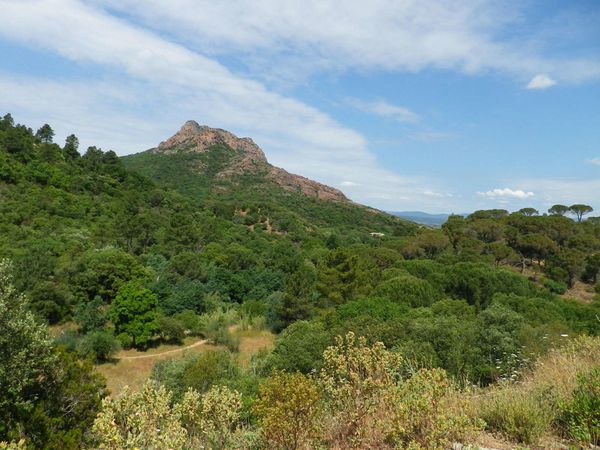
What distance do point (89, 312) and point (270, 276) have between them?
1882cm

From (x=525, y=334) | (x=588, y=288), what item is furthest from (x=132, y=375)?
(x=588, y=288)

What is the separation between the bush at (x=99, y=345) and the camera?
83.2 feet

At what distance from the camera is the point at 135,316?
28797 mm

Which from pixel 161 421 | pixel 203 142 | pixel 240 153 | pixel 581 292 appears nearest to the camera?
pixel 161 421

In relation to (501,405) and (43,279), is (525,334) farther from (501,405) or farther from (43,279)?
(43,279)

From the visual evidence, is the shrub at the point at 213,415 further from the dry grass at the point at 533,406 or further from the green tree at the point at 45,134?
the green tree at the point at 45,134

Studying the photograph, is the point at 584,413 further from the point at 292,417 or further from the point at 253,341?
the point at 253,341

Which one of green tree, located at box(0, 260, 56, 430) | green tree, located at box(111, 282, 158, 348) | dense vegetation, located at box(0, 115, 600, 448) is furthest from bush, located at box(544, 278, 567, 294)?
green tree, located at box(0, 260, 56, 430)

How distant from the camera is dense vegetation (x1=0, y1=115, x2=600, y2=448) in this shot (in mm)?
4512

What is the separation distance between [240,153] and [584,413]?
144m

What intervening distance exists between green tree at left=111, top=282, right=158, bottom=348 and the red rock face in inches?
3568

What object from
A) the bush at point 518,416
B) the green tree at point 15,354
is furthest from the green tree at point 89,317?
the bush at point 518,416

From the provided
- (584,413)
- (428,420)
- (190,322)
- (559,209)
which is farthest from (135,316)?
(559,209)

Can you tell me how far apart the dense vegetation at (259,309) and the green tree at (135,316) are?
0.11m
